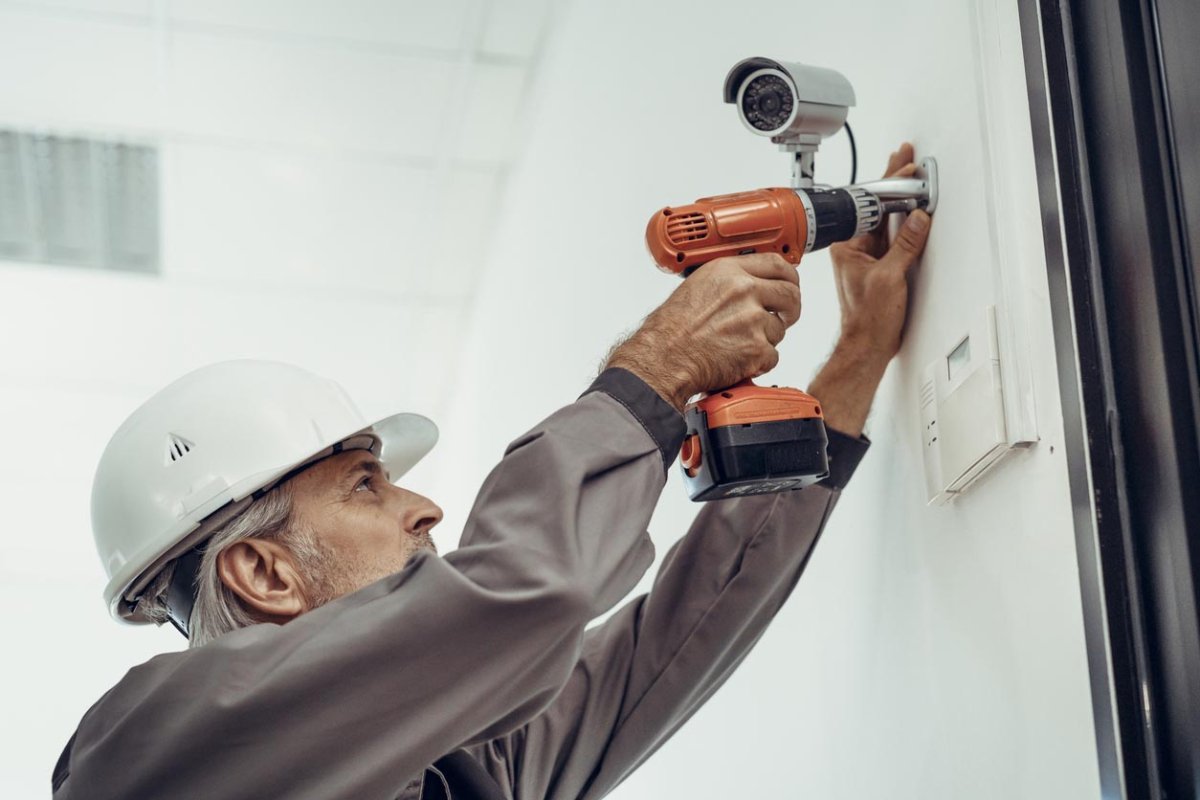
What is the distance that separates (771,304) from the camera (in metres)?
1.10

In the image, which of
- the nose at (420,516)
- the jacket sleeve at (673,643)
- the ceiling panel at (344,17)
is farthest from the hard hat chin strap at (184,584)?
the ceiling panel at (344,17)

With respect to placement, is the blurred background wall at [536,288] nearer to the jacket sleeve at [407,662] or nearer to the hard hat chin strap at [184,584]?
the jacket sleeve at [407,662]

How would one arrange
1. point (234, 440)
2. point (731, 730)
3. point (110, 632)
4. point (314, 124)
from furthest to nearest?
point (110, 632) < point (314, 124) < point (731, 730) < point (234, 440)

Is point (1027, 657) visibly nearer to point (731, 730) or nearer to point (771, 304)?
point (771, 304)

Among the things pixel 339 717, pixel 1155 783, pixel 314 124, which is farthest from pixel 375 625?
pixel 314 124

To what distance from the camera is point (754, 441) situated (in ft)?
3.48

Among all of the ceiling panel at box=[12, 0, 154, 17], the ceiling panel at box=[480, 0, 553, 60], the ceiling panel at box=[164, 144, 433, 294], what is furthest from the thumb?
the ceiling panel at box=[164, 144, 433, 294]

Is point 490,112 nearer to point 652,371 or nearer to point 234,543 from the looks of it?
point 234,543

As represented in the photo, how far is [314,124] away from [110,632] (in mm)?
3302

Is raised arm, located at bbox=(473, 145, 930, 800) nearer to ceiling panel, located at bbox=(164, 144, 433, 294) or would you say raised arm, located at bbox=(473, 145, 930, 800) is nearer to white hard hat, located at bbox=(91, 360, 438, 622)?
white hard hat, located at bbox=(91, 360, 438, 622)

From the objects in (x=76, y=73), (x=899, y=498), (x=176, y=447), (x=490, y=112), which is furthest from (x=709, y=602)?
(x=76, y=73)

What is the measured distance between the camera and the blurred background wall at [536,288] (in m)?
1.02

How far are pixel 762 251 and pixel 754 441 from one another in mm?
199

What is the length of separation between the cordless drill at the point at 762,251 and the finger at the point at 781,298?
53 millimetres
